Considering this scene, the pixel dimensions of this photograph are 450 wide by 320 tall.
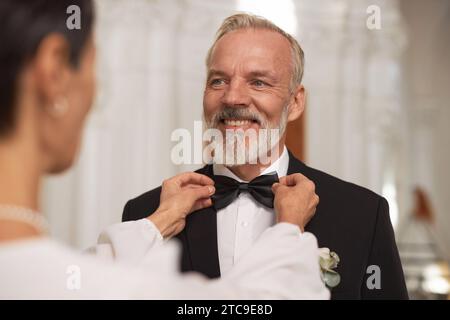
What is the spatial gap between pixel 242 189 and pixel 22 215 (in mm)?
1266

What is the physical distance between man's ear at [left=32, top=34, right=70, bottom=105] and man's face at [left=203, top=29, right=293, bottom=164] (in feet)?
3.92

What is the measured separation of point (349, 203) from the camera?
224 centimetres

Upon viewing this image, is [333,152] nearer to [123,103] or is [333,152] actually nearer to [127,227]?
[123,103]

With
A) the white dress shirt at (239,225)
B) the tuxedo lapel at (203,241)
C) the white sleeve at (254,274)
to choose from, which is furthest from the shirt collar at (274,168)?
the white sleeve at (254,274)

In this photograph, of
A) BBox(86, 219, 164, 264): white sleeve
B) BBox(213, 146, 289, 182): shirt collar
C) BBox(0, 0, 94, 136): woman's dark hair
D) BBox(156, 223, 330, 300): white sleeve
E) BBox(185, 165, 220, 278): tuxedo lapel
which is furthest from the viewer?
BBox(213, 146, 289, 182): shirt collar

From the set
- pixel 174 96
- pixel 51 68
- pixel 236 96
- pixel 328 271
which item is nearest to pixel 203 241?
pixel 328 271

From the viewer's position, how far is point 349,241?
83.4 inches

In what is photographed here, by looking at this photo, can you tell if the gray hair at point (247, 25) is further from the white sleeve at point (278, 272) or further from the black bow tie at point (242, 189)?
the white sleeve at point (278, 272)

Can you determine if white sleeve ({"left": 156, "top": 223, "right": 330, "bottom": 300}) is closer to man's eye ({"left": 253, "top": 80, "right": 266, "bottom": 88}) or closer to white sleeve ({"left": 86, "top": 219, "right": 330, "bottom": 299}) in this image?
white sleeve ({"left": 86, "top": 219, "right": 330, "bottom": 299})

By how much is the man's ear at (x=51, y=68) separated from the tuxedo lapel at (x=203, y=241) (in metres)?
1.08

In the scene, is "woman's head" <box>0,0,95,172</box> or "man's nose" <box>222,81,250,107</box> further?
"man's nose" <box>222,81,250,107</box>

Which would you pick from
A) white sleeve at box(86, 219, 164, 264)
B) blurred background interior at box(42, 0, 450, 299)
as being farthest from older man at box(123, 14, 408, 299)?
blurred background interior at box(42, 0, 450, 299)

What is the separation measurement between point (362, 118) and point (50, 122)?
19.7 feet

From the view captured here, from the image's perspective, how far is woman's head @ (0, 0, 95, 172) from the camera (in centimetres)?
105
